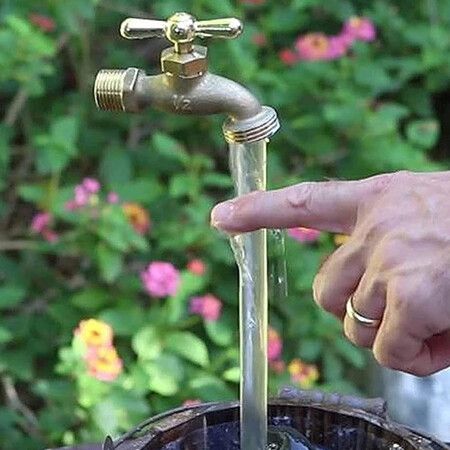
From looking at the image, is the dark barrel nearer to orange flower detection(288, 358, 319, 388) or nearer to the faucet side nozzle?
the faucet side nozzle

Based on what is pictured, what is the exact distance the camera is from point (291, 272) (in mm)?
2219

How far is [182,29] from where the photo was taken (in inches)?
37.8

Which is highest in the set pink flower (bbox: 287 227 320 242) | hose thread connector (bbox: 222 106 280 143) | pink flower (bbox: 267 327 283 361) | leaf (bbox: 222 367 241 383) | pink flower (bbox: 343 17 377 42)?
pink flower (bbox: 343 17 377 42)

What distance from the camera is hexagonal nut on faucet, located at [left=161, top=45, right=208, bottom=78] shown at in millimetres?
954

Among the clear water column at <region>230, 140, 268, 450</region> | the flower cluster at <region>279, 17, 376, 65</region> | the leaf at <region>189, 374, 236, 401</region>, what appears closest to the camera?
the clear water column at <region>230, 140, 268, 450</region>

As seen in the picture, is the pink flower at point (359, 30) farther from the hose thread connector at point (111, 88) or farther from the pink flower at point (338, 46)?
the hose thread connector at point (111, 88)

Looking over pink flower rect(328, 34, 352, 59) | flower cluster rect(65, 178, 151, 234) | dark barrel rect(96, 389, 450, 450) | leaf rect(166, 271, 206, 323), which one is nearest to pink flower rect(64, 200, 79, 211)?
flower cluster rect(65, 178, 151, 234)

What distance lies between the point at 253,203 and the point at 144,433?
0.22 metres

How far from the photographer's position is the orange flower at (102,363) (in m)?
1.98

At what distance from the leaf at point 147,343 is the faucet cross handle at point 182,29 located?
1169 millimetres

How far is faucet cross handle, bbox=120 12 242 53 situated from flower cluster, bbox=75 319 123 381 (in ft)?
3.45

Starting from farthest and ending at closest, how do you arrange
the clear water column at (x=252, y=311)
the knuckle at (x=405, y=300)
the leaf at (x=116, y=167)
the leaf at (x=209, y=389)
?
the leaf at (x=116, y=167), the leaf at (x=209, y=389), the clear water column at (x=252, y=311), the knuckle at (x=405, y=300)

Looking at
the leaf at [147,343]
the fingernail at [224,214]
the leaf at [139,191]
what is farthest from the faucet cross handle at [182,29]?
the leaf at [139,191]

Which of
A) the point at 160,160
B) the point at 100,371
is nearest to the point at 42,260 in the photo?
the point at 160,160
